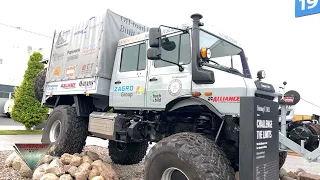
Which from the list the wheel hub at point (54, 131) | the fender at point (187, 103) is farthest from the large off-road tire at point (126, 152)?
the fender at point (187, 103)

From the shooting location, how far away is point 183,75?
4.46 m

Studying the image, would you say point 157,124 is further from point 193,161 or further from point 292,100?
point 292,100

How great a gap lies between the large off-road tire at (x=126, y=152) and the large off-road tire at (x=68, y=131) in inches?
41.6

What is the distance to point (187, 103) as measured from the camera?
443 centimetres

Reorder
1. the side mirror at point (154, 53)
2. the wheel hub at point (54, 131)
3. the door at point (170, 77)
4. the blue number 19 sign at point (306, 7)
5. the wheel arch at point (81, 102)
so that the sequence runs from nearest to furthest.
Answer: the side mirror at point (154, 53) < the door at point (170, 77) < the blue number 19 sign at point (306, 7) < the wheel arch at point (81, 102) < the wheel hub at point (54, 131)

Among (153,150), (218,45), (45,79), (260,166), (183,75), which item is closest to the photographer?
(260,166)

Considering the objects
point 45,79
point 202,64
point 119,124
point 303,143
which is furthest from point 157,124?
point 45,79

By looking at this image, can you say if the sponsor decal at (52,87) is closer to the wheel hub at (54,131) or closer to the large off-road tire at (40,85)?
the large off-road tire at (40,85)

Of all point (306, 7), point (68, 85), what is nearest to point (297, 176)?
point (306, 7)

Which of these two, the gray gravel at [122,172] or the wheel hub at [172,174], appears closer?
the wheel hub at [172,174]

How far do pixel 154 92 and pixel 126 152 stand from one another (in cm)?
286

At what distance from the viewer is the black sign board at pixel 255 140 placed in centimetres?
338

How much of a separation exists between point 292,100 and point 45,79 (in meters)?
6.28

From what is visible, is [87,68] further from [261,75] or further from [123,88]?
[261,75]
